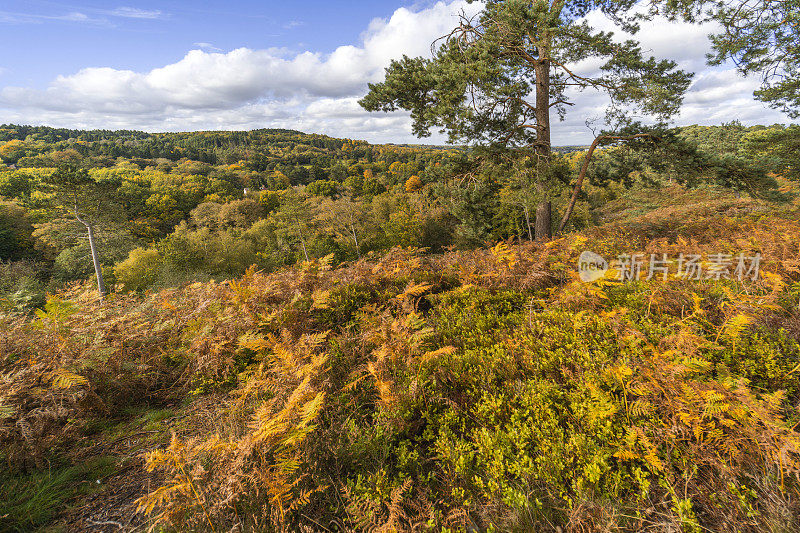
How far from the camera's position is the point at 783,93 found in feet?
30.3

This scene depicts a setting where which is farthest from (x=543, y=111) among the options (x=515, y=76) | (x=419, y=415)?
(x=419, y=415)

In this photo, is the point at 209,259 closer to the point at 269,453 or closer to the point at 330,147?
the point at 269,453

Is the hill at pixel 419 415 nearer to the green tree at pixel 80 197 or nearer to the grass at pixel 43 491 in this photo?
the grass at pixel 43 491

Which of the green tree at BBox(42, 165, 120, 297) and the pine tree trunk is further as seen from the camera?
the green tree at BBox(42, 165, 120, 297)

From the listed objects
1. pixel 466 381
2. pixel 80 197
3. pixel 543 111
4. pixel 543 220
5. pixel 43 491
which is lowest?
pixel 43 491

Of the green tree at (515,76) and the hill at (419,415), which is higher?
the green tree at (515,76)

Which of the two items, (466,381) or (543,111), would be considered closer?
(466,381)

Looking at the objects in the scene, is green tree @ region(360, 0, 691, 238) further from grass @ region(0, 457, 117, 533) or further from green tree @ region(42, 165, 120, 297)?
green tree @ region(42, 165, 120, 297)

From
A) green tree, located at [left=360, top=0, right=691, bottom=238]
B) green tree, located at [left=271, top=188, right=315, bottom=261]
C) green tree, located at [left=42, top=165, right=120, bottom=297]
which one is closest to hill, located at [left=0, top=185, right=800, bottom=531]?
green tree, located at [left=360, top=0, right=691, bottom=238]

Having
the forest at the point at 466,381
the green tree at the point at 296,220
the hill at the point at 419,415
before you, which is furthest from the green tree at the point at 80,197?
the hill at the point at 419,415

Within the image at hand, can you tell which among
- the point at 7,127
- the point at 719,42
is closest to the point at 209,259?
the point at 719,42

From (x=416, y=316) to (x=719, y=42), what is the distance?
1226cm

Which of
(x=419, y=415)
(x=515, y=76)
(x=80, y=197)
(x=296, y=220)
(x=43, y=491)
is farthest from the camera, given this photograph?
(x=296, y=220)

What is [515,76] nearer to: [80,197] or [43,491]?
[43,491]
